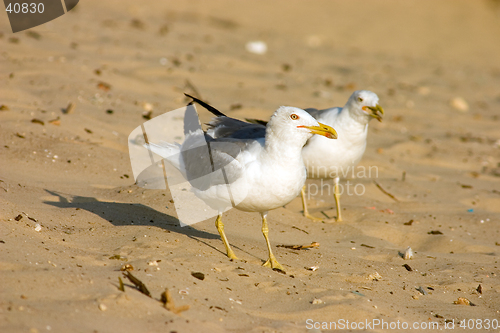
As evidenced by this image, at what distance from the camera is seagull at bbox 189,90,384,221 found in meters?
5.39

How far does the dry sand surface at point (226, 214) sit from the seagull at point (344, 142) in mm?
614

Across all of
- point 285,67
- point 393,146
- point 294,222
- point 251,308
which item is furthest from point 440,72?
point 251,308

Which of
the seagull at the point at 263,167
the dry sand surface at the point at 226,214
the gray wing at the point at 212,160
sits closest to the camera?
the dry sand surface at the point at 226,214

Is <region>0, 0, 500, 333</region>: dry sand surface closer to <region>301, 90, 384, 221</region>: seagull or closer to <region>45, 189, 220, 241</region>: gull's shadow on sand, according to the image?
<region>45, 189, 220, 241</region>: gull's shadow on sand

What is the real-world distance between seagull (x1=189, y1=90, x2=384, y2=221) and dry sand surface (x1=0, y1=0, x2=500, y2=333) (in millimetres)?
615

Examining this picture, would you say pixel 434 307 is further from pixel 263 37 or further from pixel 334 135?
pixel 263 37

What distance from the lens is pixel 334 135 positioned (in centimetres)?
384

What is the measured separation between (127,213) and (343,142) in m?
2.42

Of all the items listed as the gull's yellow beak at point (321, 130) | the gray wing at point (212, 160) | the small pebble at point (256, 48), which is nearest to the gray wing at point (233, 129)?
the gray wing at point (212, 160)

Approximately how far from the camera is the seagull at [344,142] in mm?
5391

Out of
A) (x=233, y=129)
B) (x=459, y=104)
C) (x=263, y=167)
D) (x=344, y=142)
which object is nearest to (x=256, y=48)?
(x=459, y=104)

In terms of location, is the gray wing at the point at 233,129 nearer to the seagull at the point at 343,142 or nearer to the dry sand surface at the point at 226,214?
the seagull at the point at 343,142

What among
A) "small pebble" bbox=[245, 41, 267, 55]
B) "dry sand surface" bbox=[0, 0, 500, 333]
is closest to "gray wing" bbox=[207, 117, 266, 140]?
"dry sand surface" bbox=[0, 0, 500, 333]

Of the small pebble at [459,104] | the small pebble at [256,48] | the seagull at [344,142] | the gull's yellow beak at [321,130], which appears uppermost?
the gull's yellow beak at [321,130]
